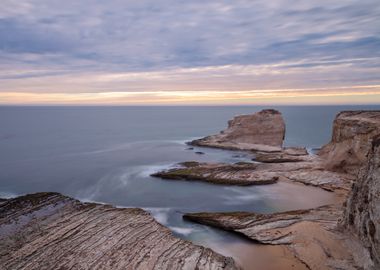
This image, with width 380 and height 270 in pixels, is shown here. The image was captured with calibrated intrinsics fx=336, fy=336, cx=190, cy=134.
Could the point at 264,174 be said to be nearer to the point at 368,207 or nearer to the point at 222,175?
the point at 222,175

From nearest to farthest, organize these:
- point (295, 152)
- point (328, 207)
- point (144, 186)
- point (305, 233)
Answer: point (305, 233), point (328, 207), point (144, 186), point (295, 152)

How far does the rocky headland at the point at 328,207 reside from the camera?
19.9 meters

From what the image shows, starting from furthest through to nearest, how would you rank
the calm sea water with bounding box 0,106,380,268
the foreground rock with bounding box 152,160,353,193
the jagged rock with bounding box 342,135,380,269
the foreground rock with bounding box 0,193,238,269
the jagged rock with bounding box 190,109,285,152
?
the jagged rock with bounding box 190,109,285,152
the foreground rock with bounding box 152,160,353,193
the calm sea water with bounding box 0,106,380,268
the foreground rock with bounding box 0,193,238,269
the jagged rock with bounding box 342,135,380,269

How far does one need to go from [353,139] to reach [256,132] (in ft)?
101

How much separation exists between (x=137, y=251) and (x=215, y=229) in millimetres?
7903

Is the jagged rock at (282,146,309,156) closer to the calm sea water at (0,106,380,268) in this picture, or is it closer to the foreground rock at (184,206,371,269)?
the calm sea water at (0,106,380,268)

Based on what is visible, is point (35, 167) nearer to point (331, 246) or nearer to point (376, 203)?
point (331, 246)

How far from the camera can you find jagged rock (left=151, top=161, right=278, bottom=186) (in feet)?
135

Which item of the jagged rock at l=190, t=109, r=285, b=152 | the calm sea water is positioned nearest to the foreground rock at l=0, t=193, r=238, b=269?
the calm sea water

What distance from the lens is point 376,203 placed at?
18391 mm

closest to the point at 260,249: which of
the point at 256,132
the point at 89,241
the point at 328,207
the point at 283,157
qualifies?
the point at 328,207

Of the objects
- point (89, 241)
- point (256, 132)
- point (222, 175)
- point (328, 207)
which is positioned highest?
point (256, 132)

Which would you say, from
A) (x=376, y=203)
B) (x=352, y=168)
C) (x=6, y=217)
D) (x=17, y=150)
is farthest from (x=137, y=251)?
(x=17, y=150)

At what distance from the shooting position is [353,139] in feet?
137
